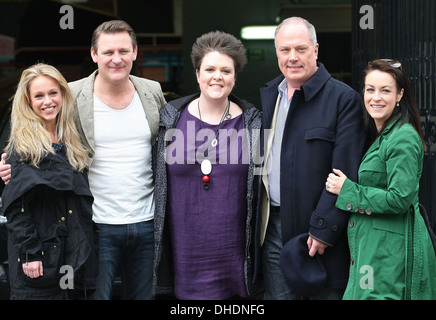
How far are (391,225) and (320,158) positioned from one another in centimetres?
45

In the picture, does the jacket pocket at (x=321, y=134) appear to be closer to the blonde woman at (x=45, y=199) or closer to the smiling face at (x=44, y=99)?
the blonde woman at (x=45, y=199)

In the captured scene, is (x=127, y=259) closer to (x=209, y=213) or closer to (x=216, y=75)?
(x=209, y=213)

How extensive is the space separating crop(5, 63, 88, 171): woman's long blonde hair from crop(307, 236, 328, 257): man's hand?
3.78 feet

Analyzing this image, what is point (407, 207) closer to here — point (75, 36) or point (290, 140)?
point (290, 140)

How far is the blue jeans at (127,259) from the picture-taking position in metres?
2.91

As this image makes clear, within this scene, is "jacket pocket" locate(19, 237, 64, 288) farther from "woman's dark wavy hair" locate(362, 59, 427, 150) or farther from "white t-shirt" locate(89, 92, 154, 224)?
"woman's dark wavy hair" locate(362, 59, 427, 150)

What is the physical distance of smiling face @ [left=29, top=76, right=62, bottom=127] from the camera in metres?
2.72

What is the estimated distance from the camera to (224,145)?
2.83 m

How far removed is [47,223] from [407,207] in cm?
163

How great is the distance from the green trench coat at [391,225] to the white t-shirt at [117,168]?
3.44 ft
